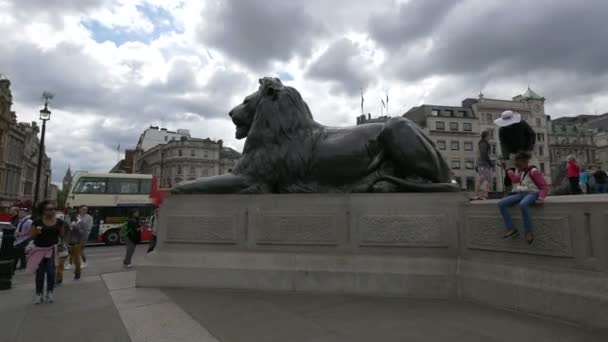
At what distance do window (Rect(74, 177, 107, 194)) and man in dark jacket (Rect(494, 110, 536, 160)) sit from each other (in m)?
23.4

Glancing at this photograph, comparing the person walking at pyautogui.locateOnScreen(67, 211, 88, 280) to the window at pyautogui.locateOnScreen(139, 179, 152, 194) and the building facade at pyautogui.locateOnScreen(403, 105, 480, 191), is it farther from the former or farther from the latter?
the building facade at pyautogui.locateOnScreen(403, 105, 480, 191)

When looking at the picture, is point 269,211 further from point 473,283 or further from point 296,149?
point 473,283

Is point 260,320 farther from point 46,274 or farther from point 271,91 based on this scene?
point 271,91

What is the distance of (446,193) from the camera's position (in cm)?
530

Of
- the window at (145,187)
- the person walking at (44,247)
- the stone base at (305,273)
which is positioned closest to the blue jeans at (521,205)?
the stone base at (305,273)

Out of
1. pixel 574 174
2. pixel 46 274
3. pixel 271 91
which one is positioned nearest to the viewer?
pixel 46 274

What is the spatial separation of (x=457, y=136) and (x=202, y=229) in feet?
225

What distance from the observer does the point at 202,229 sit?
228 inches

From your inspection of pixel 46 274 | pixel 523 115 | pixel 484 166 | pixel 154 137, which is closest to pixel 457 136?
pixel 523 115

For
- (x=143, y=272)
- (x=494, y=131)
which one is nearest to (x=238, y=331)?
(x=143, y=272)

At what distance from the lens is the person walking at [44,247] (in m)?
5.30

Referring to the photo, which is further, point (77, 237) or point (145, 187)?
point (145, 187)

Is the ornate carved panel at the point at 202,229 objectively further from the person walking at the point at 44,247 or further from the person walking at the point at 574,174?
the person walking at the point at 574,174

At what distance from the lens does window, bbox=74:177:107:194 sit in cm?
2252
